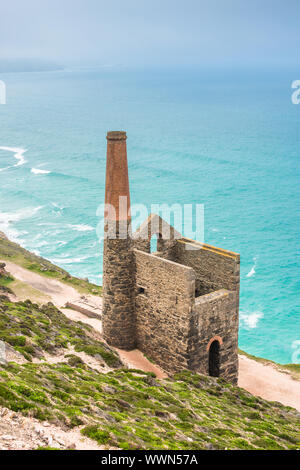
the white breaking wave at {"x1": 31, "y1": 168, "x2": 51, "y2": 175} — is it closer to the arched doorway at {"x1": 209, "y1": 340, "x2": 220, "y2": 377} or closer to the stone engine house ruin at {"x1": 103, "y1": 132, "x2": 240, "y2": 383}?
the stone engine house ruin at {"x1": 103, "y1": 132, "x2": 240, "y2": 383}

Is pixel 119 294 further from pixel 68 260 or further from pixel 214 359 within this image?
pixel 68 260

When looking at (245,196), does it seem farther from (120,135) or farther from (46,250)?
(120,135)

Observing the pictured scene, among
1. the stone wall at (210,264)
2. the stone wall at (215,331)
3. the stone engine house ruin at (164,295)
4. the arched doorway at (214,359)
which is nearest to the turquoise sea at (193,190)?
the stone wall at (215,331)

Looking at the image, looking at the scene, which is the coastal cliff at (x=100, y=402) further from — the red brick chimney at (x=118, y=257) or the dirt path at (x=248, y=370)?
the red brick chimney at (x=118, y=257)

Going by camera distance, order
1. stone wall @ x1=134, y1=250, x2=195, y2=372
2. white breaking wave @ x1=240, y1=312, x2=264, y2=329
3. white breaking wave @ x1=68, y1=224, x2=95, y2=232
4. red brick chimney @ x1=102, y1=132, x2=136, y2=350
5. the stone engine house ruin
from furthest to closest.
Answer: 1. white breaking wave @ x1=68, y1=224, x2=95, y2=232
2. white breaking wave @ x1=240, y1=312, x2=264, y2=329
3. red brick chimney @ x1=102, y1=132, x2=136, y2=350
4. the stone engine house ruin
5. stone wall @ x1=134, y1=250, x2=195, y2=372

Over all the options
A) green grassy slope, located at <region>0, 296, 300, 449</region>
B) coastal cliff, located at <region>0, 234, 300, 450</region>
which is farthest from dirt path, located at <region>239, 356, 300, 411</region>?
coastal cliff, located at <region>0, 234, 300, 450</region>

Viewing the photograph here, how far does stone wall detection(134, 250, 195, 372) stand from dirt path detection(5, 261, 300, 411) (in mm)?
929

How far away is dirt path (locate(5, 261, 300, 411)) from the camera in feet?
86.4

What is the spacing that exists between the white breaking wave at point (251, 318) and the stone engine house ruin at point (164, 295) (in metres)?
23.4

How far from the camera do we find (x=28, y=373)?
15438 mm

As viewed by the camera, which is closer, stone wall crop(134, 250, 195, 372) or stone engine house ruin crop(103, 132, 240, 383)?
stone wall crop(134, 250, 195, 372)

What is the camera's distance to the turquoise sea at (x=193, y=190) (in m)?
57.0

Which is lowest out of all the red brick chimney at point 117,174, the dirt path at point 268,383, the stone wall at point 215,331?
the dirt path at point 268,383

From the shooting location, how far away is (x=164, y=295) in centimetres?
2495
